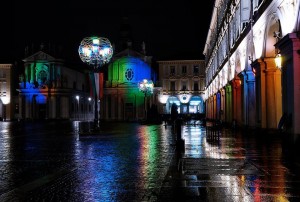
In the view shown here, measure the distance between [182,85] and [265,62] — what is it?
67.2 metres

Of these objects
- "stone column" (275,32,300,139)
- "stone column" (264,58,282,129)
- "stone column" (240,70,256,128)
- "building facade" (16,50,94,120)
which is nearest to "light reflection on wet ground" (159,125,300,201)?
"stone column" (275,32,300,139)

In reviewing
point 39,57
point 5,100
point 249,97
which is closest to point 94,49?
point 249,97

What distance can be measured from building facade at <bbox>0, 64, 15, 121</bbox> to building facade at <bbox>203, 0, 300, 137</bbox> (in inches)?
2482

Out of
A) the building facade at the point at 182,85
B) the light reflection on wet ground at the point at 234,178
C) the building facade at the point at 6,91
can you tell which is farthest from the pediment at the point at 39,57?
the light reflection on wet ground at the point at 234,178

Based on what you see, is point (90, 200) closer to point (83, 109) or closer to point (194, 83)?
point (194, 83)

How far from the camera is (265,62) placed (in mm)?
23031

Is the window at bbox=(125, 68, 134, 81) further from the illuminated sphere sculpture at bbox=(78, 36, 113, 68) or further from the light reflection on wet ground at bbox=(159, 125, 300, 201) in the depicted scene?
the light reflection on wet ground at bbox=(159, 125, 300, 201)

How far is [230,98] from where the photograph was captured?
39.3 m

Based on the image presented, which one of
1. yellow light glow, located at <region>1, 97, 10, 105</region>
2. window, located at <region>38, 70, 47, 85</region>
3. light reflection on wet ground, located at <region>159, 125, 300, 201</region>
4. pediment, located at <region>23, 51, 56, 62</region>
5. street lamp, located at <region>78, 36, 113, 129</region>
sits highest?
pediment, located at <region>23, 51, 56, 62</region>

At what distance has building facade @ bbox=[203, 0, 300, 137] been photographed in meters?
15.8

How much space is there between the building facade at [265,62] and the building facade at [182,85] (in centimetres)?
4742

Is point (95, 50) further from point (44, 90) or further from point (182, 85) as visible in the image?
point (44, 90)

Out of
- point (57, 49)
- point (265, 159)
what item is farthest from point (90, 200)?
point (57, 49)

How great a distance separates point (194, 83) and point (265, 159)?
77.8 metres
